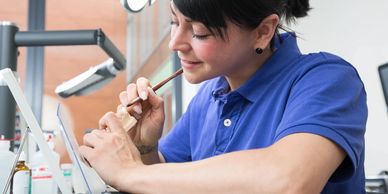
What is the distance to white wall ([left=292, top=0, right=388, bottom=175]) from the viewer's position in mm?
2076

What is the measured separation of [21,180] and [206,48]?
51 centimetres

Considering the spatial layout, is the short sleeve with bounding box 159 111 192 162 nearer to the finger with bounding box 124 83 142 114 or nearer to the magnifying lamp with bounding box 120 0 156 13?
the finger with bounding box 124 83 142 114

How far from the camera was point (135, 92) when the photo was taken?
1007 millimetres

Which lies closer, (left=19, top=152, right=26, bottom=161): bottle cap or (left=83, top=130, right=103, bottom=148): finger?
(left=83, top=130, right=103, bottom=148): finger

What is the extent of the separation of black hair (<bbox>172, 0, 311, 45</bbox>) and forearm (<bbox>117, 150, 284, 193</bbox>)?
0.27 metres

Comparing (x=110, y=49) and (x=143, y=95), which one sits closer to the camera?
(x=143, y=95)

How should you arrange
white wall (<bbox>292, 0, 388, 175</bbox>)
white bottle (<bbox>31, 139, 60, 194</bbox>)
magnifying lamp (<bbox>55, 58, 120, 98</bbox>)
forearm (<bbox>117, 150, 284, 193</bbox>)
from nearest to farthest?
forearm (<bbox>117, 150, 284, 193</bbox>)
white bottle (<bbox>31, 139, 60, 194</bbox>)
magnifying lamp (<bbox>55, 58, 120, 98</bbox>)
white wall (<bbox>292, 0, 388, 175</bbox>)

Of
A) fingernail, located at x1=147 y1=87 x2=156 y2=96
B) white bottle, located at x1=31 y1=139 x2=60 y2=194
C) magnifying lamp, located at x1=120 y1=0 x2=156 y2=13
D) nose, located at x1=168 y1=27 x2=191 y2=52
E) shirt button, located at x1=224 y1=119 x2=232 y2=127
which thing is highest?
magnifying lamp, located at x1=120 y1=0 x2=156 y2=13

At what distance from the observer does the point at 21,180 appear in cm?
93

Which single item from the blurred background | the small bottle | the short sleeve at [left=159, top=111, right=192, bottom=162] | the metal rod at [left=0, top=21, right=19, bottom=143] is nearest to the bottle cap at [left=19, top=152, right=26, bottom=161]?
the small bottle

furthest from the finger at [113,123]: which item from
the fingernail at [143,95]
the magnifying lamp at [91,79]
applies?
the magnifying lamp at [91,79]

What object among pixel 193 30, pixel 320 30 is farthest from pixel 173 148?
pixel 320 30

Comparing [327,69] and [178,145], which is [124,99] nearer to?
[178,145]

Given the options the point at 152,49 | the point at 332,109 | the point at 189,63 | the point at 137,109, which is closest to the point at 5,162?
the point at 137,109
